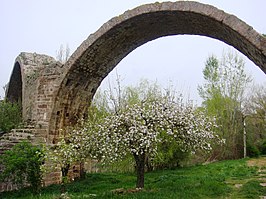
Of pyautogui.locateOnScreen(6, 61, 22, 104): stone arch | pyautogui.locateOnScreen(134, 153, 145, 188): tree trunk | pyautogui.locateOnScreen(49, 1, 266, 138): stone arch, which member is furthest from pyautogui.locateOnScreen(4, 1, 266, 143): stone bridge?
pyautogui.locateOnScreen(6, 61, 22, 104): stone arch

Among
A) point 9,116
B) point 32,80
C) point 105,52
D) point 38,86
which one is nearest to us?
point 105,52

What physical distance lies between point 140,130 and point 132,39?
130 inches

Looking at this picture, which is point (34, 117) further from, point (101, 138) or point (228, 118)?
point (228, 118)

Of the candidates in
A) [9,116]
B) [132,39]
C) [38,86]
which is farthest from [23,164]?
[9,116]

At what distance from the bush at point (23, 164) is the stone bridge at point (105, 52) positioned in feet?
4.87

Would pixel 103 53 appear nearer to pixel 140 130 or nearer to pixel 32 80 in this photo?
pixel 32 80

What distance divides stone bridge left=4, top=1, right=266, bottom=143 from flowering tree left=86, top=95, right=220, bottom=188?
6.52 ft

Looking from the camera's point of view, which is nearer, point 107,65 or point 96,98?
point 107,65

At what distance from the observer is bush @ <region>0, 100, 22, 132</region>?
411 inches

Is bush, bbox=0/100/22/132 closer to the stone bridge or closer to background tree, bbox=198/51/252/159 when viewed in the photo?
the stone bridge

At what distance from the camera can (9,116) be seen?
11.1 m

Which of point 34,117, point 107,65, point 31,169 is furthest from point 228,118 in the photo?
point 31,169

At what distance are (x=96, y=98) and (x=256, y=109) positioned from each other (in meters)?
12.3

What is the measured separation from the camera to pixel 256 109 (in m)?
22.2
